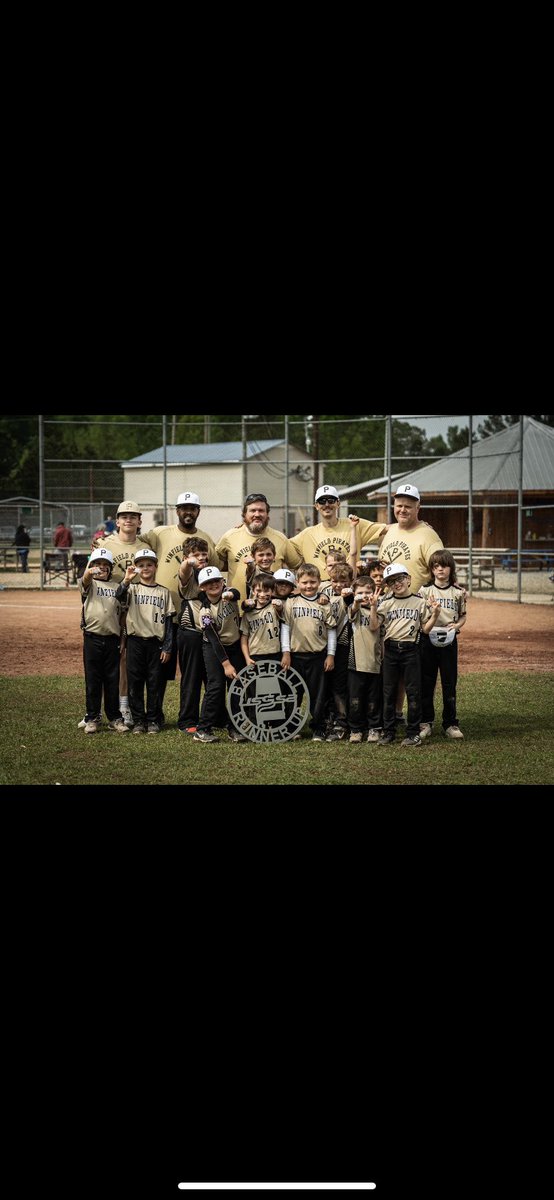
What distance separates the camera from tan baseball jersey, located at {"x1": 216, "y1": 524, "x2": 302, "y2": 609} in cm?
607

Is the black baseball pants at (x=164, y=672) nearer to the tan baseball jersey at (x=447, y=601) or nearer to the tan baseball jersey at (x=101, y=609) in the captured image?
the tan baseball jersey at (x=101, y=609)

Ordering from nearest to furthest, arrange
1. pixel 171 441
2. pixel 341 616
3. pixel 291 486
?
pixel 341 616 < pixel 291 486 < pixel 171 441

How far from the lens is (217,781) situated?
197 inches

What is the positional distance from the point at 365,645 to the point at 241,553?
0.89 m

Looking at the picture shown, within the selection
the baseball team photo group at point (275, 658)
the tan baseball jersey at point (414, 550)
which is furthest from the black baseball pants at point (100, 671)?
the tan baseball jersey at point (414, 550)

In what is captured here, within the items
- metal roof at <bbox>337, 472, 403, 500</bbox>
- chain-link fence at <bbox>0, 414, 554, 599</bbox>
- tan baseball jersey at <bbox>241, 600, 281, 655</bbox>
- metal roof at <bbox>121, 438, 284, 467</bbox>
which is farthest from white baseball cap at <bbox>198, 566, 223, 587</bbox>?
metal roof at <bbox>337, 472, 403, 500</bbox>

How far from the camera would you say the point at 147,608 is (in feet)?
19.1

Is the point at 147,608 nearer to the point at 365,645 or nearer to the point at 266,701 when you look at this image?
the point at 266,701

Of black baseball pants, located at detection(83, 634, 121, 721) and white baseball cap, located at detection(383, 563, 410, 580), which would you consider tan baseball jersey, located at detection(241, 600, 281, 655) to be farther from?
black baseball pants, located at detection(83, 634, 121, 721)

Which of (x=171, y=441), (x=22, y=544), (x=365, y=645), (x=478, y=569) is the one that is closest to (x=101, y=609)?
(x=365, y=645)

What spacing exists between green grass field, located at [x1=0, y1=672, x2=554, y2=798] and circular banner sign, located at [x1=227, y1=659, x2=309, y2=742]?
0.34 feet

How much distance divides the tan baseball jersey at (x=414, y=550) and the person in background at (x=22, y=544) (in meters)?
9.79

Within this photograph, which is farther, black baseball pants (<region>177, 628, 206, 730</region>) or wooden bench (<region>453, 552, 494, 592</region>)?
wooden bench (<region>453, 552, 494, 592</region>)
